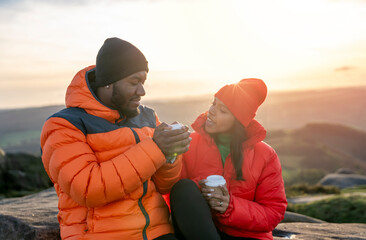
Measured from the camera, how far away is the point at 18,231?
15.1 ft

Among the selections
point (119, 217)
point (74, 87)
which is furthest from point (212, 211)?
point (74, 87)

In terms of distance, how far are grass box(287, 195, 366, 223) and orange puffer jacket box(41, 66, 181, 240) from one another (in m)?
8.14

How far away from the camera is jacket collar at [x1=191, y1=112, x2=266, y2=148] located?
438 cm

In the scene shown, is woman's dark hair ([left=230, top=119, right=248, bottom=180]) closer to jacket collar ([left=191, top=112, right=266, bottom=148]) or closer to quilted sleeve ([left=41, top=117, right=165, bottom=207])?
jacket collar ([left=191, top=112, right=266, bottom=148])

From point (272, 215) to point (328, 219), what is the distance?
24.2 ft

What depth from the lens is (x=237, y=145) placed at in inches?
172

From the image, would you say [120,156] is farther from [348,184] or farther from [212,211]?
[348,184]

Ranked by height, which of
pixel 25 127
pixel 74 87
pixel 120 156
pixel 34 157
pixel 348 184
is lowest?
pixel 25 127

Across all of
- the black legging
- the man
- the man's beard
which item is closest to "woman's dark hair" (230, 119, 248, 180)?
the black legging

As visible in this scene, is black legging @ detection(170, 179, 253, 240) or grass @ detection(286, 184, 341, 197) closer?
black legging @ detection(170, 179, 253, 240)

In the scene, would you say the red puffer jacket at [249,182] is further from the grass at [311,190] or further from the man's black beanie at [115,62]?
the grass at [311,190]

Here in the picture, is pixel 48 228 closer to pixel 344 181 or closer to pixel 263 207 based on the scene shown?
pixel 263 207

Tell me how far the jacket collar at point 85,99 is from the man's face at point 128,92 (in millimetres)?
123

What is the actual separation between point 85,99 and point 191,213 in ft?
5.29
